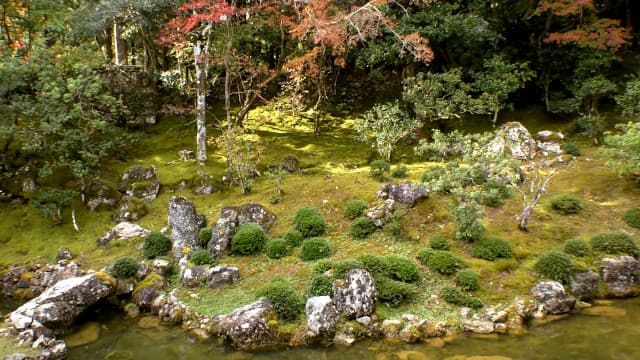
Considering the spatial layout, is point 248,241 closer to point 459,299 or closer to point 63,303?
point 63,303

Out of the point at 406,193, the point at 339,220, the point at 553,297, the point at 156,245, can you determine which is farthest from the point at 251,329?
the point at 553,297

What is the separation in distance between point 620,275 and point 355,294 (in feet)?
24.8

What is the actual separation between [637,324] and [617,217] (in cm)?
533

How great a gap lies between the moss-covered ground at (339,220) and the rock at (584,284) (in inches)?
21.0

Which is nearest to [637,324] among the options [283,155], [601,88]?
[601,88]

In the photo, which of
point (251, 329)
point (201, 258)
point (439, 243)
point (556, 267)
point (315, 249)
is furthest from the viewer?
point (201, 258)

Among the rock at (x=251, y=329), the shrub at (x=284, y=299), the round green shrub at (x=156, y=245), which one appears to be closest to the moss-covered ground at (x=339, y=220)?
the shrub at (x=284, y=299)

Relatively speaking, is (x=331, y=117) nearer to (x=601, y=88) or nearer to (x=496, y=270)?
(x=601, y=88)

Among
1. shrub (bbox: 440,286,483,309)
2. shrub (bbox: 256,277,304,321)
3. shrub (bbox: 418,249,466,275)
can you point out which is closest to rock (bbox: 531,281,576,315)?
shrub (bbox: 440,286,483,309)

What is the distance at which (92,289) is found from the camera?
12.4 metres

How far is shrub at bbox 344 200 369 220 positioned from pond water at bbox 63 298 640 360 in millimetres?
5431

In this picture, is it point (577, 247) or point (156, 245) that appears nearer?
point (577, 247)

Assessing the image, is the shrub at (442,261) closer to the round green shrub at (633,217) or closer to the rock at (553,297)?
the rock at (553,297)

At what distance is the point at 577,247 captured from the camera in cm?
1272
